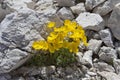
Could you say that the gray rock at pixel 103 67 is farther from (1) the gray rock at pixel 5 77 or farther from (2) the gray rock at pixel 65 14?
(1) the gray rock at pixel 5 77

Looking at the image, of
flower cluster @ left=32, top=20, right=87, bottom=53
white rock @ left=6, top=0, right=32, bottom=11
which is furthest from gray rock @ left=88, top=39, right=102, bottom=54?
white rock @ left=6, top=0, right=32, bottom=11

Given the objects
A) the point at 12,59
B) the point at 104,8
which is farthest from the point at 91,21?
the point at 12,59

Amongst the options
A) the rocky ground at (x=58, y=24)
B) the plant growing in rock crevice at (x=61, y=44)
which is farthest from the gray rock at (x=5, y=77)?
the plant growing in rock crevice at (x=61, y=44)

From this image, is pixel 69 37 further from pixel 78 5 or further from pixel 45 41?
pixel 78 5

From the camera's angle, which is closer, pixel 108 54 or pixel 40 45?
pixel 40 45

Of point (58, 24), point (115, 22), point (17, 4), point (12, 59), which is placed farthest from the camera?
point (17, 4)

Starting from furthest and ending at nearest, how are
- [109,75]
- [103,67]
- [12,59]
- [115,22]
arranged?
1. [115,22]
2. [103,67]
3. [109,75]
4. [12,59]

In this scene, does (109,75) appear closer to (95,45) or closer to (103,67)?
(103,67)

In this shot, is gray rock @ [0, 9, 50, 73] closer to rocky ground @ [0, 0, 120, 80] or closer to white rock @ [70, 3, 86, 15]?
rocky ground @ [0, 0, 120, 80]
